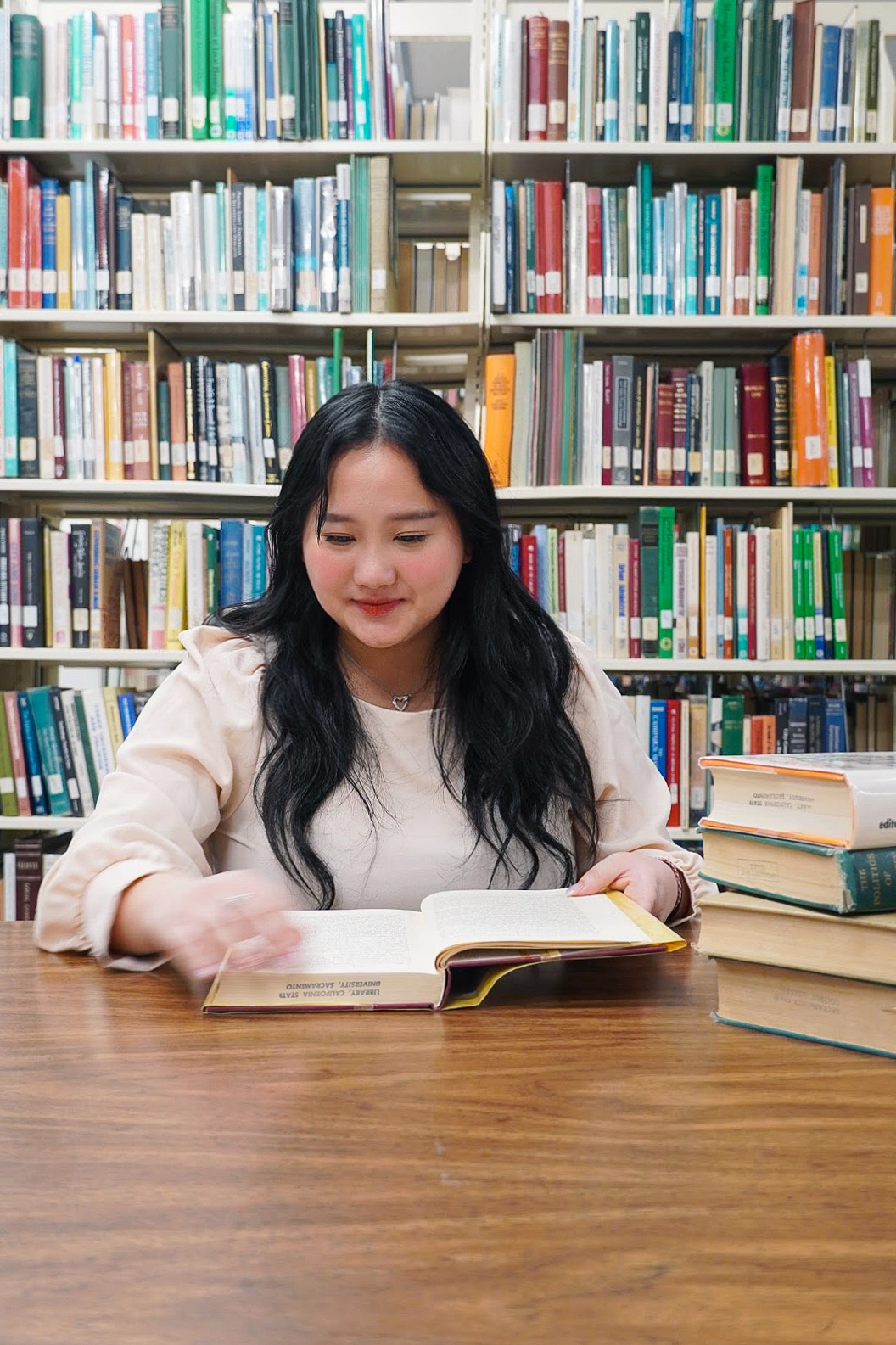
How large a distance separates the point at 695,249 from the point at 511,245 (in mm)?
389

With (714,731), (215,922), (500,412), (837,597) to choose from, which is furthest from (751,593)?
(215,922)

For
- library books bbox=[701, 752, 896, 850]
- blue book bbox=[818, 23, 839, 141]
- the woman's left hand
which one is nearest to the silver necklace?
the woman's left hand

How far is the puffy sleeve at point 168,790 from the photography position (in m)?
0.98

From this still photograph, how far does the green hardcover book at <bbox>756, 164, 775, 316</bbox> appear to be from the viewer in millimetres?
2277

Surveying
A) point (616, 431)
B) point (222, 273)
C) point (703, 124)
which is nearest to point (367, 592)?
point (616, 431)

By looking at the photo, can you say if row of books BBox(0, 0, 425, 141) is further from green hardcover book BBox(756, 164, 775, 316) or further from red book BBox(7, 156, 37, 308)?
green hardcover book BBox(756, 164, 775, 316)

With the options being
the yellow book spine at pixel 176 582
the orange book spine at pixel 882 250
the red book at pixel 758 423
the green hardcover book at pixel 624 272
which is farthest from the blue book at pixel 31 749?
the orange book spine at pixel 882 250

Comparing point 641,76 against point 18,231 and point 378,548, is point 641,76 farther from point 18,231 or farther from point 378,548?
point 378,548

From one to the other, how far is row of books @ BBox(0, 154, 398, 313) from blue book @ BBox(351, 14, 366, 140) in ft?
0.22

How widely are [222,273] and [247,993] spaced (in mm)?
1890

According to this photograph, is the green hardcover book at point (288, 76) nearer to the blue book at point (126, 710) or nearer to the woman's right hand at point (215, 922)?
the blue book at point (126, 710)

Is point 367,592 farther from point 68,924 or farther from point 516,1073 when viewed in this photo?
point 516,1073

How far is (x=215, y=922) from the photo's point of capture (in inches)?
32.5

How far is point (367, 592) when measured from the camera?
1204 mm
